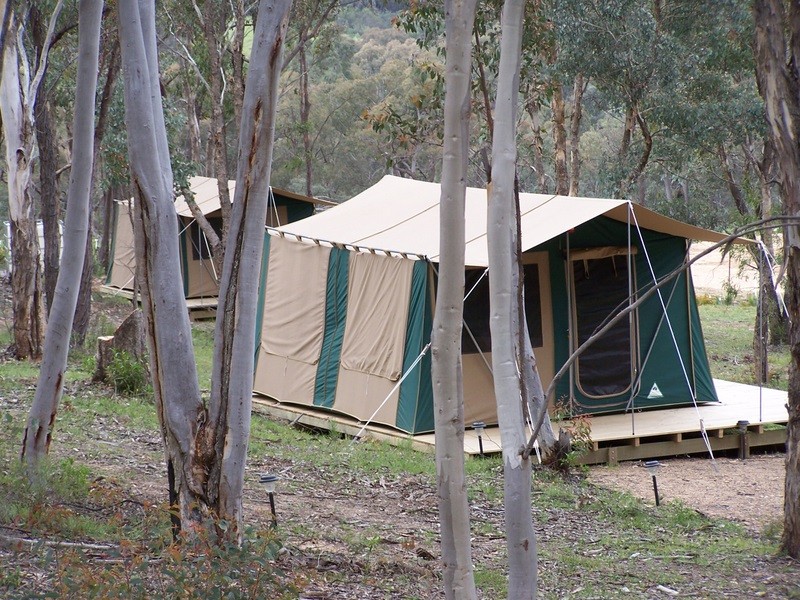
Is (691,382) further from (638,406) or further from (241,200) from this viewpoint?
(241,200)

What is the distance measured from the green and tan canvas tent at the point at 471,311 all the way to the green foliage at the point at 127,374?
1630mm

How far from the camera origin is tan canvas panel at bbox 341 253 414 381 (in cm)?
878

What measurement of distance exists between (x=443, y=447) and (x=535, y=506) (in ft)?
12.1

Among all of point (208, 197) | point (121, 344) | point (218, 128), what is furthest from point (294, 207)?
point (121, 344)

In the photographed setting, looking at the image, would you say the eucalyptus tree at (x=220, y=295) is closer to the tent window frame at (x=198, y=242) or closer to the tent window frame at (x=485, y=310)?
the tent window frame at (x=485, y=310)

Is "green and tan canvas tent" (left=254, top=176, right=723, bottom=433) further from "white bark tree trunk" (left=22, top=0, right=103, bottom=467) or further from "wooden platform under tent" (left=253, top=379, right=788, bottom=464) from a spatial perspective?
"white bark tree trunk" (left=22, top=0, right=103, bottom=467)

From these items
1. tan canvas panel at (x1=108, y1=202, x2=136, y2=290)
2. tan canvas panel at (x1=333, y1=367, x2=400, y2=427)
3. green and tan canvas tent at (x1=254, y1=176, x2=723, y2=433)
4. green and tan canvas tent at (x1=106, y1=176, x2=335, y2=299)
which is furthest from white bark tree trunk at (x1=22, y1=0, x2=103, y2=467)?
tan canvas panel at (x1=108, y1=202, x2=136, y2=290)

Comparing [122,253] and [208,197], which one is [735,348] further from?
[122,253]

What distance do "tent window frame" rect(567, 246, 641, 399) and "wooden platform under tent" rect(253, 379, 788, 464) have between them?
0.98 feet

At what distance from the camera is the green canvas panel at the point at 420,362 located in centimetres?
855

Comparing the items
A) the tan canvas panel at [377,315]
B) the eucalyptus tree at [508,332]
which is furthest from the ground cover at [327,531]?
the tan canvas panel at [377,315]

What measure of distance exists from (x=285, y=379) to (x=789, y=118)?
6.43 m

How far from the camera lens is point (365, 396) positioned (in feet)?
30.0

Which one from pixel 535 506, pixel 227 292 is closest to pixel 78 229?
pixel 227 292
